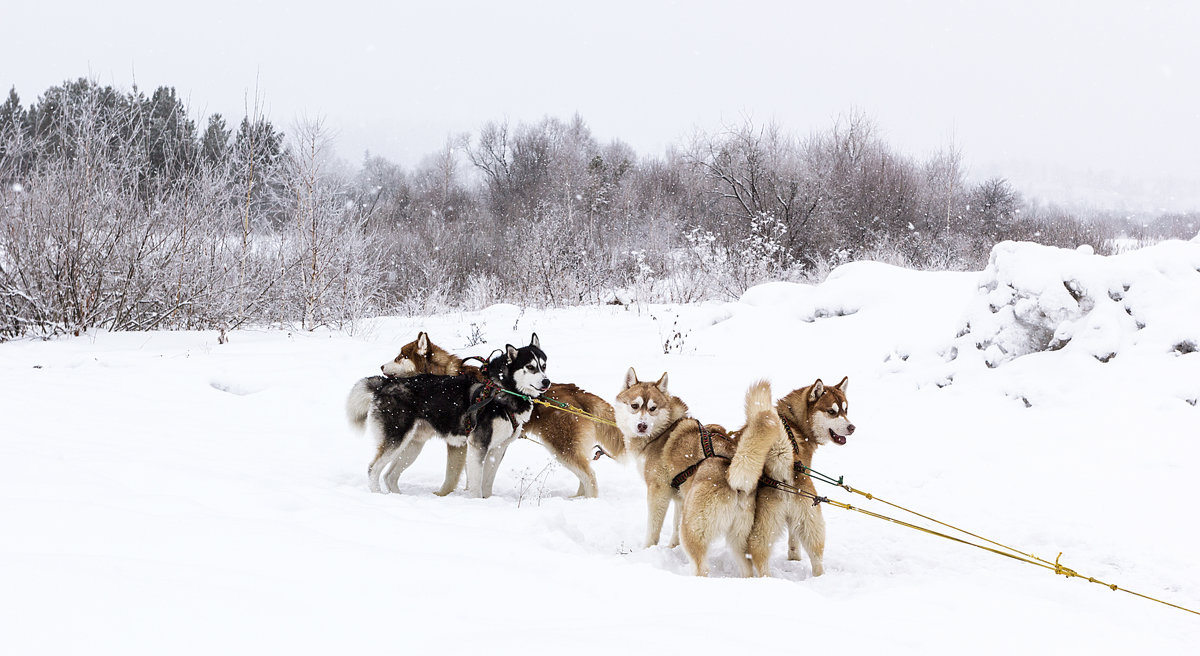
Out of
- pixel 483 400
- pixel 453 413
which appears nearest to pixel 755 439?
pixel 483 400

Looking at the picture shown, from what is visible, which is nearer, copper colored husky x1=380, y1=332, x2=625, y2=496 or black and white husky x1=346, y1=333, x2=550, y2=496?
black and white husky x1=346, y1=333, x2=550, y2=496

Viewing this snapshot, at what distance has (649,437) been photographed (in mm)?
4715

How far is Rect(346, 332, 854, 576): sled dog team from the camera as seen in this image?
364 cm

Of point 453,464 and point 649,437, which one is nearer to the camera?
point 649,437

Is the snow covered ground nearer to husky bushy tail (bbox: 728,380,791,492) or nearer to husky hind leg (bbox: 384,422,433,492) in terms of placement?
husky hind leg (bbox: 384,422,433,492)

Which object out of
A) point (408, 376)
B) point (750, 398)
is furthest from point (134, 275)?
point (750, 398)

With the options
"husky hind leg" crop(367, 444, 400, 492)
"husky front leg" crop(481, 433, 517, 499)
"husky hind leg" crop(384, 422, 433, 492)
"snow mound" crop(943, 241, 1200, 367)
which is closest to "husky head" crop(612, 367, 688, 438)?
"husky front leg" crop(481, 433, 517, 499)

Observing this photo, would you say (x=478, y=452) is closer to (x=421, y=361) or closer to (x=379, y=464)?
(x=379, y=464)

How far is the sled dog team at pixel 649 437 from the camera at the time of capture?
364 centimetres

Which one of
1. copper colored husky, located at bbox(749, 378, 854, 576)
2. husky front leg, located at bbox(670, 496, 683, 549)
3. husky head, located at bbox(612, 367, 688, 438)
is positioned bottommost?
husky front leg, located at bbox(670, 496, 683, 549)

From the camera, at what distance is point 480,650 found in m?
1.93

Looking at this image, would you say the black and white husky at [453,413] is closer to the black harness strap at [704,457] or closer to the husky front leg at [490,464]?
the husky front leg at [490,464]

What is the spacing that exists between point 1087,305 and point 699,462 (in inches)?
217

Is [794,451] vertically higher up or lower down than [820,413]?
lower down
